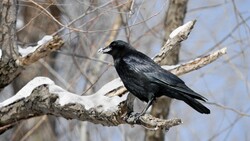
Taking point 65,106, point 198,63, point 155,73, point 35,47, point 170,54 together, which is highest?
point 170,54

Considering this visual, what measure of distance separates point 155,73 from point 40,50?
34.6 inches

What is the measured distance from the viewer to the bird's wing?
339 cm

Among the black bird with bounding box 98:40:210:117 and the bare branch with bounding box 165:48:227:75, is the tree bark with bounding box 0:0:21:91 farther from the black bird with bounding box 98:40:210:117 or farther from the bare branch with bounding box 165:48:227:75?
the bare branch with bounding box 165:48:227:75

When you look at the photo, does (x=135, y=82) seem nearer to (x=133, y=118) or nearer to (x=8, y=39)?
(x=133, y=118)

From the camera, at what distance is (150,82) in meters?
3.47

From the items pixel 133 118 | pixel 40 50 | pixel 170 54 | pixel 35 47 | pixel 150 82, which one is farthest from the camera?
pixel 170 54

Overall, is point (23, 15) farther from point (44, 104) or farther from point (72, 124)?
point (44, 104)

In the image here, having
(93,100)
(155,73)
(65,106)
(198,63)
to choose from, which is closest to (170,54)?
(198,63)

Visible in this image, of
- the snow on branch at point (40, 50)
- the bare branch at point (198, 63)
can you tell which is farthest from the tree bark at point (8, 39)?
the bare branch at point (198, 63)

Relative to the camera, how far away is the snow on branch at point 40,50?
3.61 m

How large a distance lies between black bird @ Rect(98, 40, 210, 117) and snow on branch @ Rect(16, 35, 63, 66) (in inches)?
18.9

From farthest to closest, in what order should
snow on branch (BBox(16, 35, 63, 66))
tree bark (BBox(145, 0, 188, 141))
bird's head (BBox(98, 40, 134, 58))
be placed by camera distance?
tree bark (BBox(145, 0, 188, 141)) < bird's head (BBox(98, 40, 134, 58)) < snow on branch (BBox(16, 35, 63, 66))

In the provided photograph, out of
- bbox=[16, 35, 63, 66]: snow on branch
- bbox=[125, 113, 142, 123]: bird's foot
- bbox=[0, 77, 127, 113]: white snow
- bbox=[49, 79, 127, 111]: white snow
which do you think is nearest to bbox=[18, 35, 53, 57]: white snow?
bbox=[16, 35, 63, 66]: snow on branch

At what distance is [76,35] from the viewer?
4512mm
